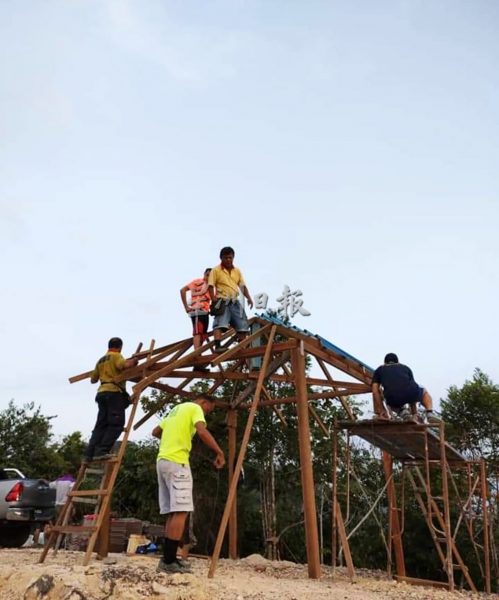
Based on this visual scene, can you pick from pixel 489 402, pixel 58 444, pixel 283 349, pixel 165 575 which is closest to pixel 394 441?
pixel 283 349

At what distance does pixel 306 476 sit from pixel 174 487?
249 centimetres

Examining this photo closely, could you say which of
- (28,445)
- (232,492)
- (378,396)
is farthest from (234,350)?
(28,445)

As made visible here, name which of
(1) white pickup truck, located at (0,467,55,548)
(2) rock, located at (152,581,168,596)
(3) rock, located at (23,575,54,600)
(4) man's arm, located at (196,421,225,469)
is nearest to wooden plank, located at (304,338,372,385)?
(4) man's arm, located at (196,421,225,469)

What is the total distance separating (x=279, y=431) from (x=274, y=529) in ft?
7.89

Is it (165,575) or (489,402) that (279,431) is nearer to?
(489,402)

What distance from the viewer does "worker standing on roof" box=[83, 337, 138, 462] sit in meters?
8.16

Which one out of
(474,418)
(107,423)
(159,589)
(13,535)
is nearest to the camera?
(159,589)

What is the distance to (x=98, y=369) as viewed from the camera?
8672 millimetres

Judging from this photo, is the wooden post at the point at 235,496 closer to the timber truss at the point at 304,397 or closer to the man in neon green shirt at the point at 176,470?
the timber truss at the point at 304,397

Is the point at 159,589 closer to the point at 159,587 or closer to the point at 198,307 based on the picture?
the point at 159,587

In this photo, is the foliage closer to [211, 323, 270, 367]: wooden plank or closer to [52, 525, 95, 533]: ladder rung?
[211, 323, 270, 367]: wooden plank

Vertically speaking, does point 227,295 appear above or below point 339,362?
above

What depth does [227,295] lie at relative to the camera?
358 inches

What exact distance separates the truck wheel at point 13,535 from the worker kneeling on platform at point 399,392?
6842 mm
